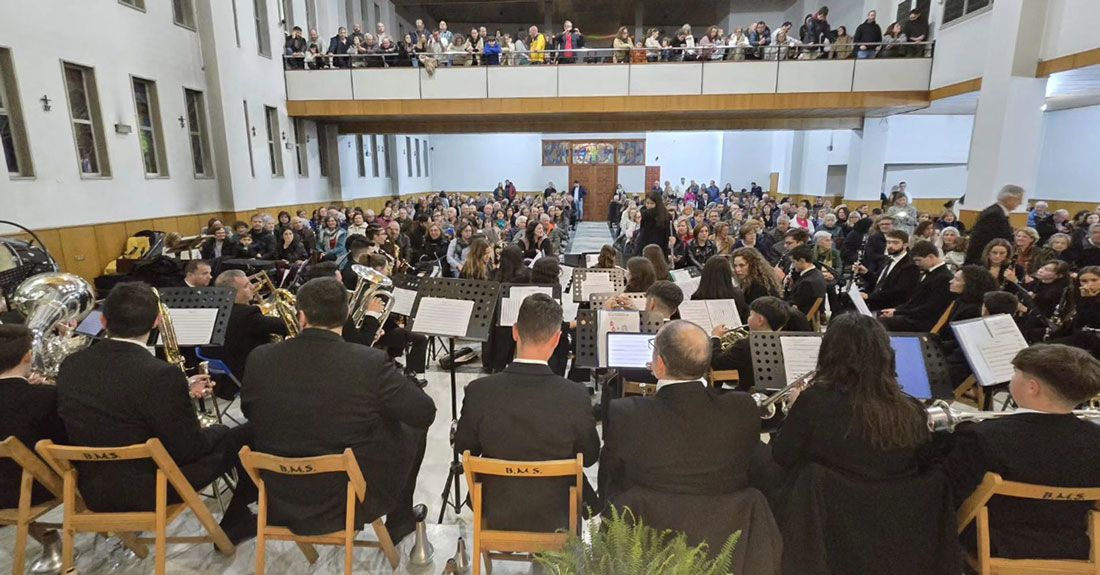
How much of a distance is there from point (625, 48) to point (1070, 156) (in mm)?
10753

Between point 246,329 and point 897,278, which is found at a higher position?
point 897,278

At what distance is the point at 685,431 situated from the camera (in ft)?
6.25

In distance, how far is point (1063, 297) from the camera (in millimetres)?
4383

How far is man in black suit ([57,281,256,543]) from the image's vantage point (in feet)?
7.19

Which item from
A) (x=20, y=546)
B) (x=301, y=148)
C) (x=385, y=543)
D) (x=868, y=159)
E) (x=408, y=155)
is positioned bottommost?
(x=385, y=543)

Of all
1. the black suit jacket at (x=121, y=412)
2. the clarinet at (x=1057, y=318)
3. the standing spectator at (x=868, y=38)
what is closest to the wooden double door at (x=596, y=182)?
the standing spectator at (x=868, y=38)

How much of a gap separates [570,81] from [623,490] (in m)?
11.3

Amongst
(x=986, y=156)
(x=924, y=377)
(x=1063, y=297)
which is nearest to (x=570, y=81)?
(x=986, y=156)

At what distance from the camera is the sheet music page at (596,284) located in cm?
486

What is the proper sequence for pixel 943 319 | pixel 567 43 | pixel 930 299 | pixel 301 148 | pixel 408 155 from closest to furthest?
pixel 943 319 < pixel 930 299 < pixel 567 43 < pixel 301 148 < pixel 408 155

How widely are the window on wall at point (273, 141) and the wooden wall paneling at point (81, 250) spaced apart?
188 inches

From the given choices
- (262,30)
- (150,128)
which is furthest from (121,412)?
(262,30)

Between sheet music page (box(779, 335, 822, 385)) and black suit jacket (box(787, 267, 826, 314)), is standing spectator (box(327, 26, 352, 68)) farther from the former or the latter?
sheet music page (box(779, 335, 822, 385))

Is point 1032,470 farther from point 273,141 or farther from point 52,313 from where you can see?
point 273,141
